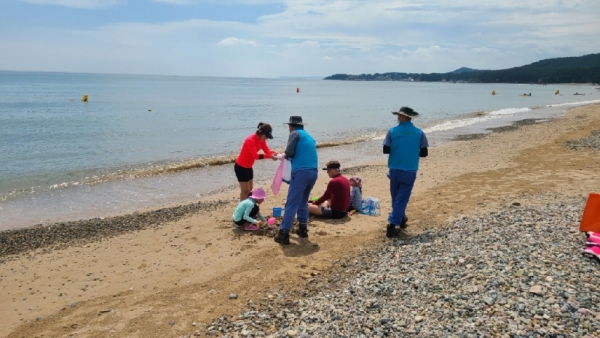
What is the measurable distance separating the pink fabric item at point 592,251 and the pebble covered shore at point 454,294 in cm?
9

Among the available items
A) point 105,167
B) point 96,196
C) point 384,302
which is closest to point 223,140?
point 105,167

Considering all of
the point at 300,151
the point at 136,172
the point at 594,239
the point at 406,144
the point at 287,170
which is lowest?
the point at 136,172

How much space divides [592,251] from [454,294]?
6.62ft

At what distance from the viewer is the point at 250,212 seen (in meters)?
7.78

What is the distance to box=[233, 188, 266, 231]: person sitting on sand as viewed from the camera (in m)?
7.74

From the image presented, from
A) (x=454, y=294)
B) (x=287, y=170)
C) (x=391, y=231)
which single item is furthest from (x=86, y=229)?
(x=454, y=294)

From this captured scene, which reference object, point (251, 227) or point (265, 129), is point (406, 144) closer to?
point (265, 129)

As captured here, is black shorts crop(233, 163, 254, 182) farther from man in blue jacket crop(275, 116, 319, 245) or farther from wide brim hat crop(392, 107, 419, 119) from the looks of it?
wide brim hat crop(392, 107, 419, 119)

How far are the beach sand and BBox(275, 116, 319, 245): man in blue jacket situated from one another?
0.46 metres

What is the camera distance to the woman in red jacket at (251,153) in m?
A: 7.84

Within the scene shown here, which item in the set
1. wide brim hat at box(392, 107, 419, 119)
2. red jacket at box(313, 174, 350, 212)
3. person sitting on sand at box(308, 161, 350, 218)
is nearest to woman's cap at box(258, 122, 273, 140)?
person sitting on sand at box(308, 161, 350, 218)

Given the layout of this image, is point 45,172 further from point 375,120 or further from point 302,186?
point 375,120

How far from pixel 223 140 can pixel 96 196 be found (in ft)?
39.3

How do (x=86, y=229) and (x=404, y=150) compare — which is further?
(x=86, y=229)
